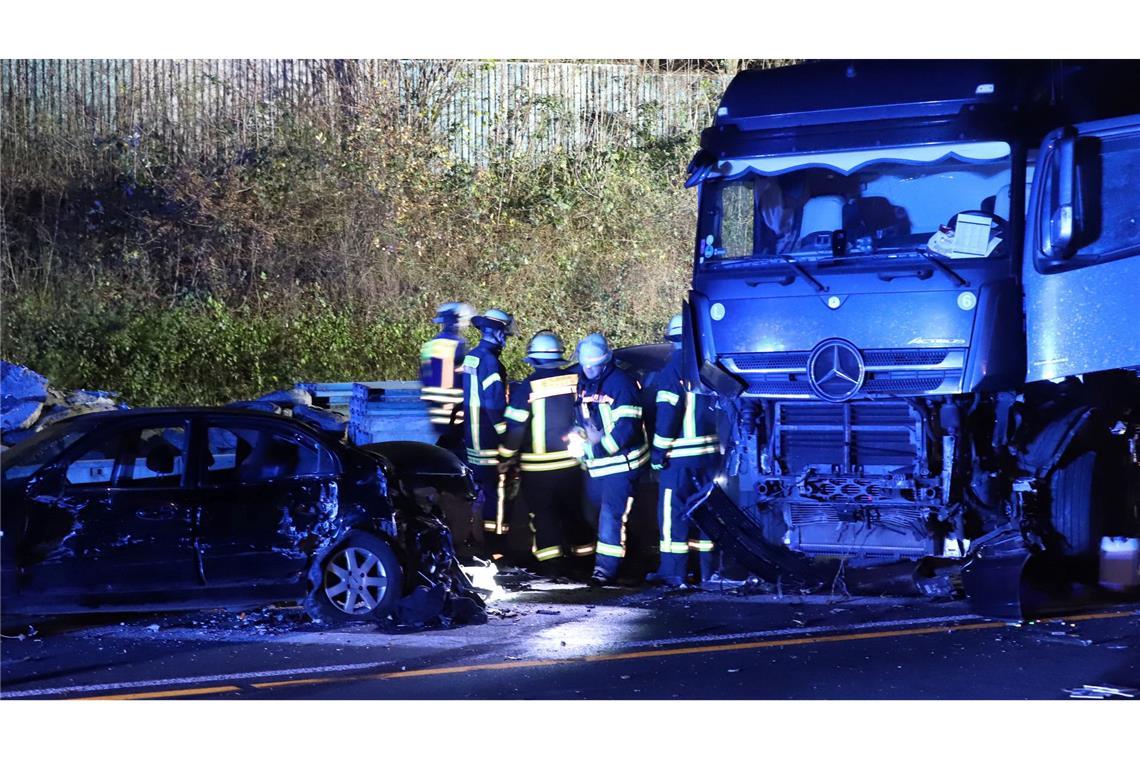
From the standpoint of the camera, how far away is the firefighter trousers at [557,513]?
999 centimetres

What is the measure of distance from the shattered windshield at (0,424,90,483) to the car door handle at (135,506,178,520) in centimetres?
60

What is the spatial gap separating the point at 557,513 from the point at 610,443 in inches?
33.1

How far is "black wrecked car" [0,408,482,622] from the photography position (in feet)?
25.5

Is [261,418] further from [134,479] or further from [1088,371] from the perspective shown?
[1088,371]

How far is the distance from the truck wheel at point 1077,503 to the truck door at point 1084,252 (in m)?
0.63

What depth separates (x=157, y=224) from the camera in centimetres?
1120

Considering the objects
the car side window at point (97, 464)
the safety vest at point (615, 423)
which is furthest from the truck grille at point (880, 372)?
the car side window at point (97, 464)

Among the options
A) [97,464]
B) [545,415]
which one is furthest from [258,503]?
[545,415]

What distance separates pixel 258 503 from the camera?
798cm

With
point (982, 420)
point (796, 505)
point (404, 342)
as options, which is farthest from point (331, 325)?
point (982, 420)

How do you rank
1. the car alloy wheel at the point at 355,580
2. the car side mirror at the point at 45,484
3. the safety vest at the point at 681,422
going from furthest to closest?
the safety vest at the point at 681,422, the car alloy wheel at the point at 355,580, the car side mirror at the point at 45,484

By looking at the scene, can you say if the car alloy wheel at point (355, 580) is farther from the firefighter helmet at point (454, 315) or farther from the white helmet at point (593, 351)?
the firefighter helmet at point (454, 315)

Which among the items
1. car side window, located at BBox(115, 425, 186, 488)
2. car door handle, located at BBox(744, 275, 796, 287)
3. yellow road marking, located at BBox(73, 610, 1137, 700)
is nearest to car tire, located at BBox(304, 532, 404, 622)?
yellow road marking, located at BBox(73, 610, 1137, 700)
